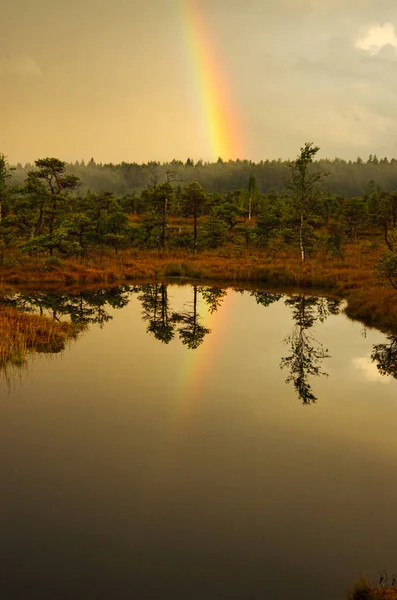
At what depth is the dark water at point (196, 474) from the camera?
6.86 meters

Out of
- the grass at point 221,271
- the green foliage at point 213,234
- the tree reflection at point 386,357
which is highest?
the green foliage at point 213,234

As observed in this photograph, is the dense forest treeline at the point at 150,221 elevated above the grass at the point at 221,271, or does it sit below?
above

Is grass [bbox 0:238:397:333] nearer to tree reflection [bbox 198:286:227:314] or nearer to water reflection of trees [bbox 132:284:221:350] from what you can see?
tree reflection [bbox 198:286:227:314]

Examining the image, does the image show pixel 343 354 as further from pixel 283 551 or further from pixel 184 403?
pixel 283 551

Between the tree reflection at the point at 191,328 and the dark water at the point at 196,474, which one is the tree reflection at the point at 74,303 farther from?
the dark water at the point at 196,474

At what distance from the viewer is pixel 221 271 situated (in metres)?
48.8

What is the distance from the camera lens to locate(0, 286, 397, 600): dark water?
686 centimetres

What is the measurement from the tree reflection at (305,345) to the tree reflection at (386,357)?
6.62 ft

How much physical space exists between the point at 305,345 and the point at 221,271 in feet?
90.8

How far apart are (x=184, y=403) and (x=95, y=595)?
7.53 meters

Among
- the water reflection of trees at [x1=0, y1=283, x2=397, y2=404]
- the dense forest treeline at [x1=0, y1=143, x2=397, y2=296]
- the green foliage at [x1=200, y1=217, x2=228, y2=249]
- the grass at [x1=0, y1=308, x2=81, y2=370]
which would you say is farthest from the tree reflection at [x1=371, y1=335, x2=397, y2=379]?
the green foliage at [x1=200, y1=217, x2=228, y2=249]

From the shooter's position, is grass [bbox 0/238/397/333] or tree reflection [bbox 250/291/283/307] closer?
tree reflection [bbox 250/291/283/307]

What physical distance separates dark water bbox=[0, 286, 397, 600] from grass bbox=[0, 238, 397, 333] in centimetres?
1685

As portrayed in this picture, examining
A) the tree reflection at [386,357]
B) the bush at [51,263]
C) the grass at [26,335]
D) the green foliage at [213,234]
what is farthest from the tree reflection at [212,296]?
the green foliage at [213,234]
